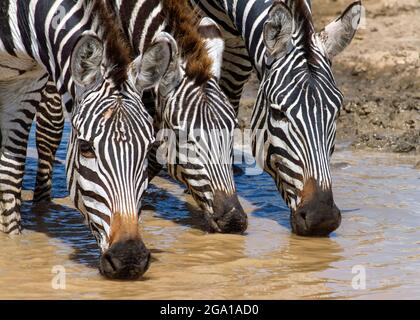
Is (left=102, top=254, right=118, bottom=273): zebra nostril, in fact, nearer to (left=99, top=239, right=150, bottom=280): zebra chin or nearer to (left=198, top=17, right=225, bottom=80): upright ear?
(left=99, top=239, right=150, bottom=280): zebra chin

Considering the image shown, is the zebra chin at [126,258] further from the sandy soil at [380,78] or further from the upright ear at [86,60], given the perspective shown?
the sandy soil at [380,78]

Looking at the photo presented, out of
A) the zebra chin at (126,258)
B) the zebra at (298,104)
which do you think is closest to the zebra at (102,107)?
the zebra chin at (126,258)

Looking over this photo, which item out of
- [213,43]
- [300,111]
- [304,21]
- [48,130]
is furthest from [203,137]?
[48,130]

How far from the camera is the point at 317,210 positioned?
7863 millimetres

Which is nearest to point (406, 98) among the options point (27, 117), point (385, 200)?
point (385, 200)

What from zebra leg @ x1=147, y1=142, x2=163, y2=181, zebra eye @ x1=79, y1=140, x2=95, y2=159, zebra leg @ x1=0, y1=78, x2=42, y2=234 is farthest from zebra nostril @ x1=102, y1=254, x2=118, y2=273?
zebra leg @ x1=147, y1=142, x2=163, y2=181

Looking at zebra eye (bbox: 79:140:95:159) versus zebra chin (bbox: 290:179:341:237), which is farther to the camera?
zebra chin (bbox: 290:179:341:237)

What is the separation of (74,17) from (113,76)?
84 cm

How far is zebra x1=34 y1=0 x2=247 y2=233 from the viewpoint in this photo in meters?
8.11

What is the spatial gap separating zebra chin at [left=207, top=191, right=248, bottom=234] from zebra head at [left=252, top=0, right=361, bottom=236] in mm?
440

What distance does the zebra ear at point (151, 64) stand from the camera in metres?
7.17

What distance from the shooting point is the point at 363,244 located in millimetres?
8227
